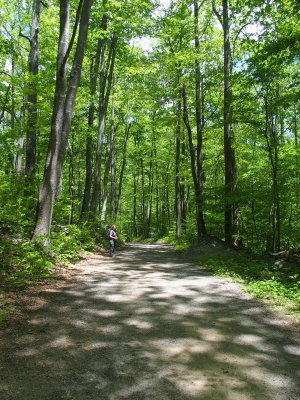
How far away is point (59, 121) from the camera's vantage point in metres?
8.70

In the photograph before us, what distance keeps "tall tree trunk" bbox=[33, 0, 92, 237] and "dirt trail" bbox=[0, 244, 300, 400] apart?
2.86m

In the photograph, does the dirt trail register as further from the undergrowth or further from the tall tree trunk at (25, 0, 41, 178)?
the tall tree trunk at (25, 0, 41, 178)

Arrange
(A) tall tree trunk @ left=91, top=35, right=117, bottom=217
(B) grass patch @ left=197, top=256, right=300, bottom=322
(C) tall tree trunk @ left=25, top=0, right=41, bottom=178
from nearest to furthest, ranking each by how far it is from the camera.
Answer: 1. (B) grass patch @ left=197, top=256, right=300, bottom=322
2. (C) tall tree trunk @ left=25, top=0, right=41, bottom=178
3. (A) tall tree trunk @ left=91, top=35, right=117, bottom=217

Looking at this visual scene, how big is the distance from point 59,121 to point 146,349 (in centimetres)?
705

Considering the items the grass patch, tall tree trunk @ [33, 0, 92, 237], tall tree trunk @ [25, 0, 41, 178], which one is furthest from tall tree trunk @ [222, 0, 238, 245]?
tall tree trunk @ [25, 0, 41, 178]

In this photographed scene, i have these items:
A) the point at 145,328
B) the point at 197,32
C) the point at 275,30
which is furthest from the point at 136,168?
the point at 145,328

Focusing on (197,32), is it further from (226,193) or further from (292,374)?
(292,374)

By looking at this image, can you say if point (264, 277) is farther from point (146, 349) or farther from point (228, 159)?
point (228, 159)

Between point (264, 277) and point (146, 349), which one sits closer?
point (146, 349)

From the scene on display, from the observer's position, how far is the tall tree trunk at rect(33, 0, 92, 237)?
8.38m

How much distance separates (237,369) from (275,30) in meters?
11.8

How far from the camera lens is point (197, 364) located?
3.27 metres

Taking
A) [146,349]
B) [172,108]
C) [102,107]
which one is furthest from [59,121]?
[172,108]

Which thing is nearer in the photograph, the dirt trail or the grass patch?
the dirt trail
